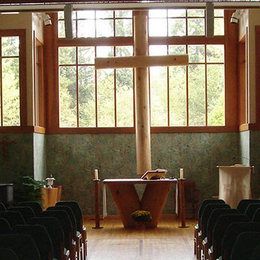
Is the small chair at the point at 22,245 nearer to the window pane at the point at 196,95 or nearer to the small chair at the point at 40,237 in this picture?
the small chair at the point at 40,237

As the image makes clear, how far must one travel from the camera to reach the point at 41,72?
51.1 ft

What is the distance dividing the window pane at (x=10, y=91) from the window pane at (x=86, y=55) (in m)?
1.68

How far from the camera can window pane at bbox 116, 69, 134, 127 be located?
15805 millimetres

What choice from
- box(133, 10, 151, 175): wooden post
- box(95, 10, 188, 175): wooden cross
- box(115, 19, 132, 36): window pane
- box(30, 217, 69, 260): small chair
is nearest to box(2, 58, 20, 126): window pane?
box(95, 10, 188, 175): wooden cross

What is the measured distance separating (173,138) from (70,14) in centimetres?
578

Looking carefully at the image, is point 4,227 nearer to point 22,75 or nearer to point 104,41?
point 22,75

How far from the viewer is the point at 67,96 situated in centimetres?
1579

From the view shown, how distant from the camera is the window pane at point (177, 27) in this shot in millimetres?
15750

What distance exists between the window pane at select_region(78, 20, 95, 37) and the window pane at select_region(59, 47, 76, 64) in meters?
0.44

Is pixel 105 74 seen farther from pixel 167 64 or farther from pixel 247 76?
pixel 247 76

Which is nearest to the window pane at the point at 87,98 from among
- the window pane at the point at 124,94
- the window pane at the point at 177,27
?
the window pane at the point at 124,94

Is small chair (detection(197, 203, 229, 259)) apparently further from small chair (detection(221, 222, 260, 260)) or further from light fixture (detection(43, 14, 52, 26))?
light fixture (detection(43, 14, 52, 26))

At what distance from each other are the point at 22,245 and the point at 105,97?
35.8ft

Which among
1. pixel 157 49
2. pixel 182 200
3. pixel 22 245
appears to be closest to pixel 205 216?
pixel 22 245
